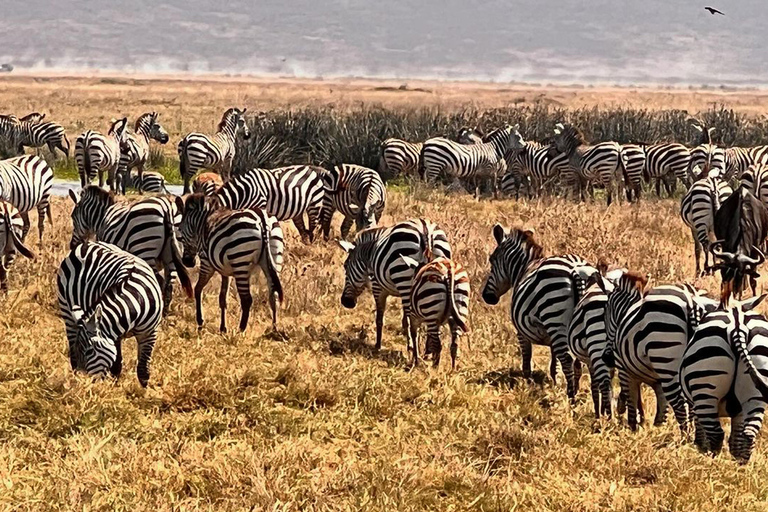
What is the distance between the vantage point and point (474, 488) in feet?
18.0

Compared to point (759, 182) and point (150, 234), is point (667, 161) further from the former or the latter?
point (150, 234)

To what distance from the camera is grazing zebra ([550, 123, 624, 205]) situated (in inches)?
858

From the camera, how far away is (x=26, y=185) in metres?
14.1

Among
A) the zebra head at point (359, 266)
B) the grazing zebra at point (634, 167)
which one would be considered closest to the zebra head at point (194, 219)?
the zebra head at point (359, 266)

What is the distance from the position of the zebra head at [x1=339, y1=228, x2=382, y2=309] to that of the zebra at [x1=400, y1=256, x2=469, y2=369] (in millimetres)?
1435

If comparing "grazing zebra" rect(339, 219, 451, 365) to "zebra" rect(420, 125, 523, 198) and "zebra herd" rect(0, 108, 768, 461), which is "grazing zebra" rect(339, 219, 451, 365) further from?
"zebra" rect(420, 125, 523, 198)

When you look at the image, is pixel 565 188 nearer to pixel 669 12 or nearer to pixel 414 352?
pixel 414 352

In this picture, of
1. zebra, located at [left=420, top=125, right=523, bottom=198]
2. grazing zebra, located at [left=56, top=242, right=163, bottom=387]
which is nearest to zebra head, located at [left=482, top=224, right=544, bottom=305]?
grazing zebra, located at [left=56, top=242, right=163, bottom=387]

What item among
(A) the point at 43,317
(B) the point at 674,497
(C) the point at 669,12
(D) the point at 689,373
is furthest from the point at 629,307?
(C) the point at 669,12

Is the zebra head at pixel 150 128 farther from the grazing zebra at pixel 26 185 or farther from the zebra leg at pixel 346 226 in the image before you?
the zebra leg at pixel 346 226

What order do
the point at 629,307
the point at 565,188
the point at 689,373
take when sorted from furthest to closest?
the point at 565,188 < the point at 629,307 < the point at 689,373

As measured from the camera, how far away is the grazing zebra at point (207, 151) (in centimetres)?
2022

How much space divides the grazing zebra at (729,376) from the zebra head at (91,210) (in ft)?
25.5

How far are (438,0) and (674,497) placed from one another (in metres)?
188
